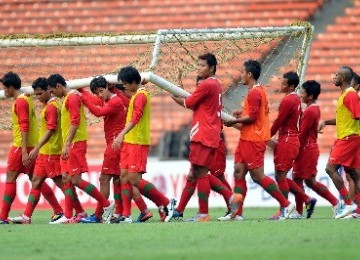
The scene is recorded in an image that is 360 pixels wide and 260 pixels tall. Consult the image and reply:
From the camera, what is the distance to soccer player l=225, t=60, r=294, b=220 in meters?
13.9

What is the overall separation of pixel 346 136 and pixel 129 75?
9.57 feet

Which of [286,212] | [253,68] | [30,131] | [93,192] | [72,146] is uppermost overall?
[253,68]

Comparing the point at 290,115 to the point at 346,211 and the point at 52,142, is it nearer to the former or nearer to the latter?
the point at 346,211

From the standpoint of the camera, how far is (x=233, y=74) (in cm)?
1920

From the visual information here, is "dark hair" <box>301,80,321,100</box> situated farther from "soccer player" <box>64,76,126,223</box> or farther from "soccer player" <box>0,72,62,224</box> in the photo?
"soccer player" <box>0,72,62,224</box>

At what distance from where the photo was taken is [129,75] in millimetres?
13750

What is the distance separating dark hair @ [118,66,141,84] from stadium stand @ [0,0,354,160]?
9400mm

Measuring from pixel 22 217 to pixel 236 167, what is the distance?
8.87ft

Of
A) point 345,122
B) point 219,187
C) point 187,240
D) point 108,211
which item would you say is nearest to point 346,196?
point 345,122

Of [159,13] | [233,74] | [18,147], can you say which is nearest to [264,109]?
[18,147]

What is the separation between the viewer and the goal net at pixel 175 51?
15.4 m

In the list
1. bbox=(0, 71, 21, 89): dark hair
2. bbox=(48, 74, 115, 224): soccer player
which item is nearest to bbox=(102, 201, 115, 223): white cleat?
bbox=(48, 74, 115, 224): soccer player

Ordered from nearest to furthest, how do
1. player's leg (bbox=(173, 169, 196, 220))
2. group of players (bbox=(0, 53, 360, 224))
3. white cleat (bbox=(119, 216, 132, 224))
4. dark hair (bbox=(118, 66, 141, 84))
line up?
group of players (bbox=(0, 53, 360, 224)) < dark hair (bbox=(118, 66, 141, 84)) < player's leg (bbox=(173, 169, 196, 220)) < white cleat (bbox=(119, 216, 132, 224))

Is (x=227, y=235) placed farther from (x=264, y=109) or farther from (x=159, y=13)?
(x=159, y=13)
